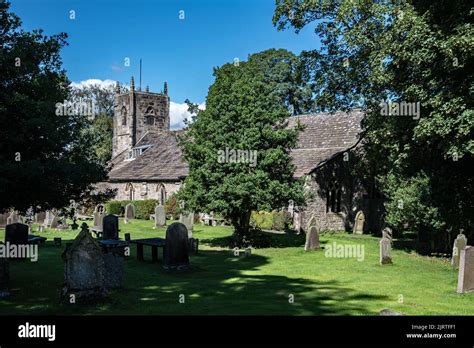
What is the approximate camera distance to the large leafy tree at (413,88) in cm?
1449

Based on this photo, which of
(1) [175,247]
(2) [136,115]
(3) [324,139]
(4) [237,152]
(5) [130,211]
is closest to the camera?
(1) [175,247]

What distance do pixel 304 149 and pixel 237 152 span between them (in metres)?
13.8

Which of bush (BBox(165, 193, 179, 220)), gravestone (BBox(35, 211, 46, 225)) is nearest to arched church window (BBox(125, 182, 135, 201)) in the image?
bush (BBox(165, 193, 179, 220))

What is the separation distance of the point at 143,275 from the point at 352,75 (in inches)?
558

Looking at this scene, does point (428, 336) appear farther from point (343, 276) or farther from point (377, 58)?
point (377, 58)

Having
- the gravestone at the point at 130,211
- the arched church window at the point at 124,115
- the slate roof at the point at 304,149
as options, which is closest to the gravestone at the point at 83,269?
the slate roof at the point at 304,149

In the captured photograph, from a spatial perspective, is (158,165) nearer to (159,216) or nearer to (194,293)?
(159,216)

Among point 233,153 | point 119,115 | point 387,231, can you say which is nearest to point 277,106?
point 233,153

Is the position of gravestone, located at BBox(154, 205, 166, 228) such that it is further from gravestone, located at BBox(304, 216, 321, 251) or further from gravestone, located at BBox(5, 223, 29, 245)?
gravestone, located at BBox(5, 223, 29, 245)

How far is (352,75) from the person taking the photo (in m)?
22.7

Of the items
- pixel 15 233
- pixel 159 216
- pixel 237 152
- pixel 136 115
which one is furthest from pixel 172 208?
pixel 136 115

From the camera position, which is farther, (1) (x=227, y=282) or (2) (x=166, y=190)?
(2) (x=166, y=190)

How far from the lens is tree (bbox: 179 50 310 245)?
21156 mm

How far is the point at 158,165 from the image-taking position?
1708 inches
